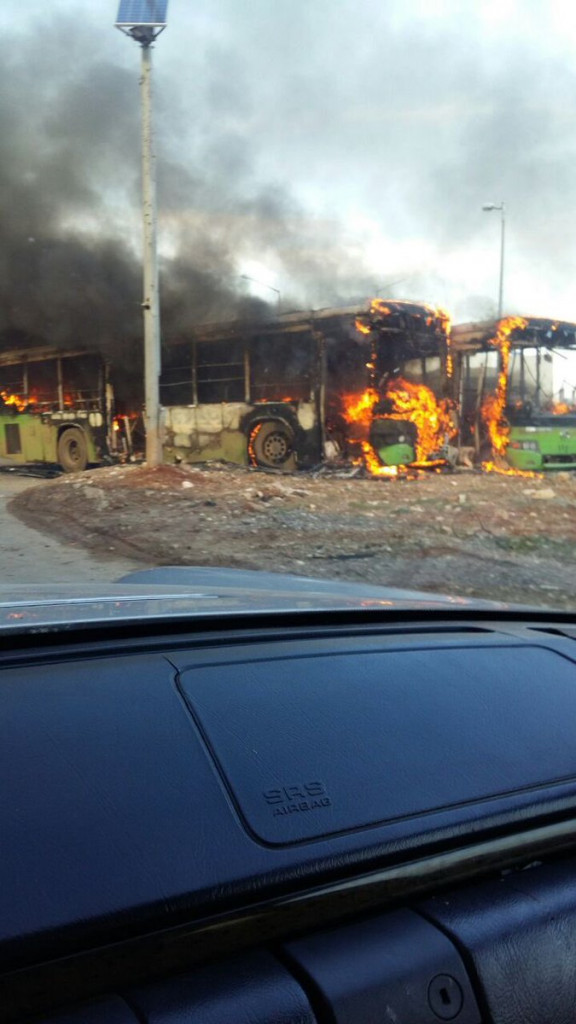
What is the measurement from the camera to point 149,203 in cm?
1183

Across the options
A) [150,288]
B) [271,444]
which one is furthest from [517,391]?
[150,288]

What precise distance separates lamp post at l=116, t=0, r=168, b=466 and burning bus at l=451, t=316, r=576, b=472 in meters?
5.50

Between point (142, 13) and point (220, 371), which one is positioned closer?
point (142, 13)

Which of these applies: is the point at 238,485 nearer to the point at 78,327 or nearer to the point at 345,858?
the point at 78,327

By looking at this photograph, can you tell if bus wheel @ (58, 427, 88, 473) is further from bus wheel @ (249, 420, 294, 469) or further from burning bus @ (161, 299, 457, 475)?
bus wheel @ (249, 420, 294, 469)

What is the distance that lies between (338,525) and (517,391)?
6.93 metres

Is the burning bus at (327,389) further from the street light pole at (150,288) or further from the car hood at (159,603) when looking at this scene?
the car hood at (159,603)

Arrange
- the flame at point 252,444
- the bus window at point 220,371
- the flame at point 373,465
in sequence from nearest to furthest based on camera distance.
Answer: the flame at point 373,465 → the flame at point 252,444 → the bus window at point 220,371

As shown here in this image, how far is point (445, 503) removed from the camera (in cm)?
1023

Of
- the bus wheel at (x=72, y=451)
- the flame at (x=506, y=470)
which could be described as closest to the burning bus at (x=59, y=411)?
the bus wheel at (x=72, y=451)

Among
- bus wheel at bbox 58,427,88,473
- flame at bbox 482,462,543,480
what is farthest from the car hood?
bus wheel at bbox 58,427,88,473

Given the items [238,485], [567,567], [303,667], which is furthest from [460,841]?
[238,485]

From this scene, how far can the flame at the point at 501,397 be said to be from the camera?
46.3 ft

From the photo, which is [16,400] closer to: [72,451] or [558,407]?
[72,451]
